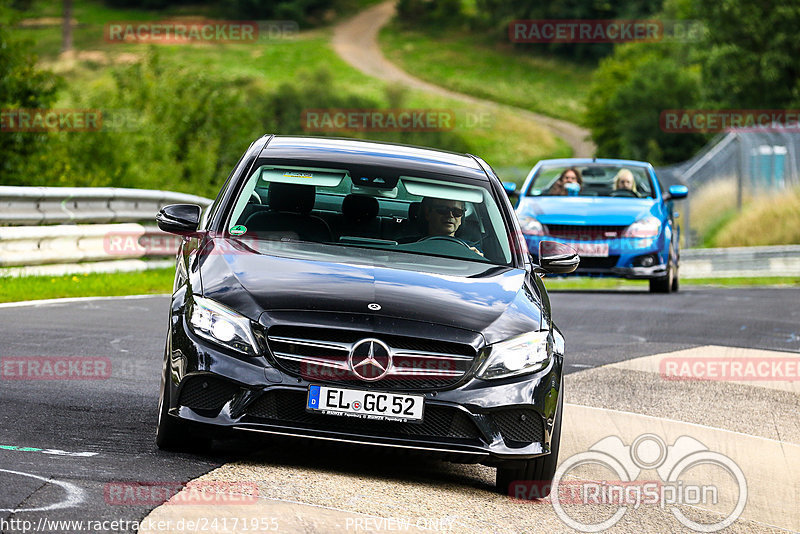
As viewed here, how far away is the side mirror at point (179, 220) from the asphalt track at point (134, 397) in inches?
39.8

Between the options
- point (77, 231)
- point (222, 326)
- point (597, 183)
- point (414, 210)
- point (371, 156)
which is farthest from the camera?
point (597, 183)

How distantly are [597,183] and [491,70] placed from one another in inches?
4480

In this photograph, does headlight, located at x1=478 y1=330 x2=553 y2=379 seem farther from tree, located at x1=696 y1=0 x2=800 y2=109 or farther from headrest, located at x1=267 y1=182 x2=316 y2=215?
tree, located at x1=696 y1=0 x2=800 y2=109

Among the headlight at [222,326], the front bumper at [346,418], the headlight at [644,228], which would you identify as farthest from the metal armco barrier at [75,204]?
the front bumper at [346,418]

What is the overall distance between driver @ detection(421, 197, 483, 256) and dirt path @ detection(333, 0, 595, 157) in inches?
3546

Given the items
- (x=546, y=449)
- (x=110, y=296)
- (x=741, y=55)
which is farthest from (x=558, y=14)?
(x=546, y=449)

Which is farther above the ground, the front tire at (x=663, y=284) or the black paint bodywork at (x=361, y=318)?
the black paint bodywork at (x=361, y=318)

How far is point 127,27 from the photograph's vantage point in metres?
135

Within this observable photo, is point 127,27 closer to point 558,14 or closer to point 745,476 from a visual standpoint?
point 558,14

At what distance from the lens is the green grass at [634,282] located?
21.1m

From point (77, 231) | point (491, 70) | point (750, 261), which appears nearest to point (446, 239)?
point (77, 231)

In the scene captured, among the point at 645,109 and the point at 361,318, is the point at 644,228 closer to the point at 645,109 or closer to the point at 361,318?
the point at 361,318

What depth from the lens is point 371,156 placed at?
7.60 meters

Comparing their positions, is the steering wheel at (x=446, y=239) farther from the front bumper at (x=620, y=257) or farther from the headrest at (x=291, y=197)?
the front bumper at (x=620, y=257)
